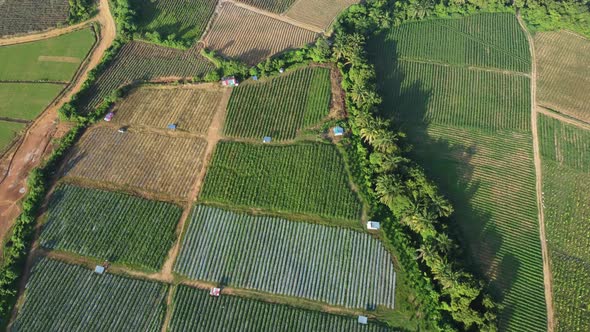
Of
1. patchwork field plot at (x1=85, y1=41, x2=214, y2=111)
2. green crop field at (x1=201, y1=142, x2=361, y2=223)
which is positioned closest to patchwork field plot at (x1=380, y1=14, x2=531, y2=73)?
green crop field at (x1=201, y1=142, x2=361, y2=223)

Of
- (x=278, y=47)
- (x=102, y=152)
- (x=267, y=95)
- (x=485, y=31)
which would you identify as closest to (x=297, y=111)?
(x=267, y=95)

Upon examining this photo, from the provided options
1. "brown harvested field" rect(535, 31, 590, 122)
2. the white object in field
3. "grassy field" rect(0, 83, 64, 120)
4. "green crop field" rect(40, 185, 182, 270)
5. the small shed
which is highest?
"brown harvested field" rect(535, 31, 590, 122)

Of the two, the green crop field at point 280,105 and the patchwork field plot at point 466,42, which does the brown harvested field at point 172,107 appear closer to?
the green crop field at point 280,105

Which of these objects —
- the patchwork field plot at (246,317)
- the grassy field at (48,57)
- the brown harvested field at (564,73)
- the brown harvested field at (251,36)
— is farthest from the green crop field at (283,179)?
the brown harvested field at (564,73)

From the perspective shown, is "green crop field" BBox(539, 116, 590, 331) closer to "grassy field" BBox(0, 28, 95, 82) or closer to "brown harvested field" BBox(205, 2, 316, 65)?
"brown harvested field" BBox(205, 2, 316, 65)

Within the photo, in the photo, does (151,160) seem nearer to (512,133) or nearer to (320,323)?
(320,323)

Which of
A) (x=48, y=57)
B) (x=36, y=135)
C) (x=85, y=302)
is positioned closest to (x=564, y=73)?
(x=85, y=302)

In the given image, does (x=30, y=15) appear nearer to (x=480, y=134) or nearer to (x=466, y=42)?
(x=466, y=42)
